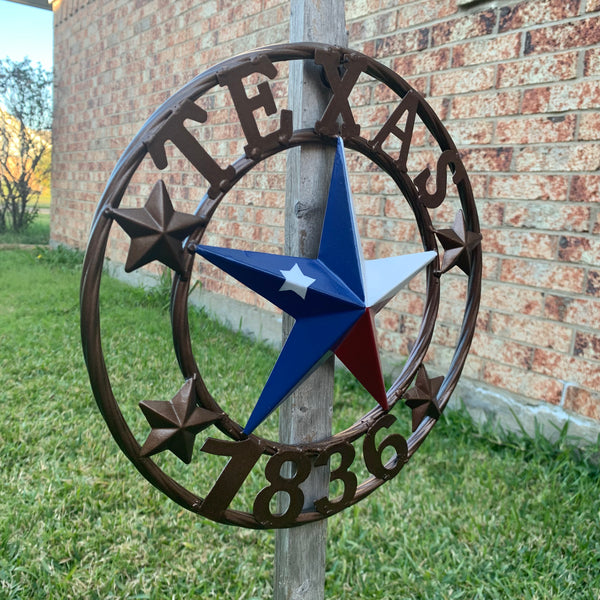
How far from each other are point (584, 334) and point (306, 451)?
1551 millimetres

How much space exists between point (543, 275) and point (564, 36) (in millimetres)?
941

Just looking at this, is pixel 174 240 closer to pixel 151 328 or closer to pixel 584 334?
pixel 584 334

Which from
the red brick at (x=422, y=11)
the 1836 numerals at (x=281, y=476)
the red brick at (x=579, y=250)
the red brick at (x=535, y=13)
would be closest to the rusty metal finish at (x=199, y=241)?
the 1836 numerals at (x=281, y=476)

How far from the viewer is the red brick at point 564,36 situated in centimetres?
215

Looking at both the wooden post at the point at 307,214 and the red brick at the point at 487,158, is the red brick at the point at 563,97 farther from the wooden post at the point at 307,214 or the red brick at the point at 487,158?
the wooden post at the point at 307,214

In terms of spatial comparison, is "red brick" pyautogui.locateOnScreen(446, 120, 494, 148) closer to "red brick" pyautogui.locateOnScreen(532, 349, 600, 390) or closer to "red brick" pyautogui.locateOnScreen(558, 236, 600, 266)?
"red brick" pyautogui.locateOnScreen(558, 236, 600, 266)

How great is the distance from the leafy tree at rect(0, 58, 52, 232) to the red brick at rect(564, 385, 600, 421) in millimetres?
8873

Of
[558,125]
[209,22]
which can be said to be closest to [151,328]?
[209,22]

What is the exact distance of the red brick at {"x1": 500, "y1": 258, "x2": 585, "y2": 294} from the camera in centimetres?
229

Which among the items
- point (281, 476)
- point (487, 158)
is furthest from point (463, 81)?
point (281, 476)

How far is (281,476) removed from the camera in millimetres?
1222

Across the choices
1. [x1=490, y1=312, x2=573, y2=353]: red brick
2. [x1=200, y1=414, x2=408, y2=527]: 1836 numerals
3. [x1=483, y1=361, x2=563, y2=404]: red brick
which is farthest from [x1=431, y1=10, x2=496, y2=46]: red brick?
[x1=200, y1=414, x2=408, y2=527]: 1836 numerals

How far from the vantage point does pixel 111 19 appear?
5801mm

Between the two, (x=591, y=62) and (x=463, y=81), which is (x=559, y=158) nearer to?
(x=591, y=62)
